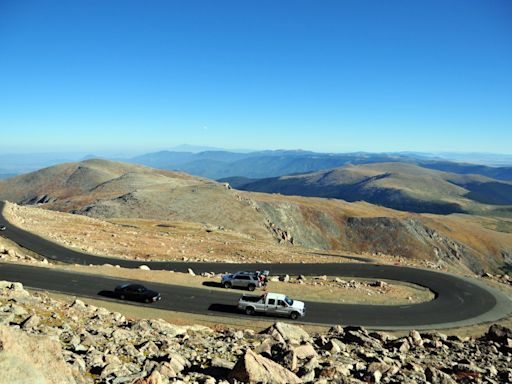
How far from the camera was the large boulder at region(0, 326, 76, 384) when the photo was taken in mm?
9539

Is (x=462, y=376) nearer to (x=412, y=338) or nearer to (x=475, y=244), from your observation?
(x=412, y=338)

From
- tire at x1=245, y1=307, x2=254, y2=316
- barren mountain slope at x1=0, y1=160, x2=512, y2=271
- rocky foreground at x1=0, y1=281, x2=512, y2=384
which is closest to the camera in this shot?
rocky foreground at x1=0, y1=281, x2=512, y2=384

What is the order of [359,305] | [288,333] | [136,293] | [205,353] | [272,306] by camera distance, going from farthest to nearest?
[359,305] → [136,293] → [272,306] → [288,333] → [205,353]

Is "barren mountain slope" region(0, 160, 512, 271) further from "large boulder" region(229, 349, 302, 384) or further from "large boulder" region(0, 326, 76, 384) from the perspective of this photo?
"large boulder" region(0, 326, 76, 384)

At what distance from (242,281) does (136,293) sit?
10726 millimetres

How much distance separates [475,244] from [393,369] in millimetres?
135151

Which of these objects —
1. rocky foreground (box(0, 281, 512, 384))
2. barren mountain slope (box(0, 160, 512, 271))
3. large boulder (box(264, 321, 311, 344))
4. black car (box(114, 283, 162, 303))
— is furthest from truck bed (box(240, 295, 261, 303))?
barren mountain slope (box(0, 160, 512, 271))

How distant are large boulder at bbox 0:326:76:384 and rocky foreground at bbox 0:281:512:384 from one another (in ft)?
0.08

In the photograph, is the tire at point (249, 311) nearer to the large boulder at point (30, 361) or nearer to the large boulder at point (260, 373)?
the large boulder at point (260, 373)

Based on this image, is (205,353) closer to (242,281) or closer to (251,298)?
(251,298)

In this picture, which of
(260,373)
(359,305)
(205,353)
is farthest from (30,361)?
(359,305)

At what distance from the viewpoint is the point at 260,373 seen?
13.3 m

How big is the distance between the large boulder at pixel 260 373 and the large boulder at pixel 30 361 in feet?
17.0

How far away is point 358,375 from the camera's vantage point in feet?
51.1
